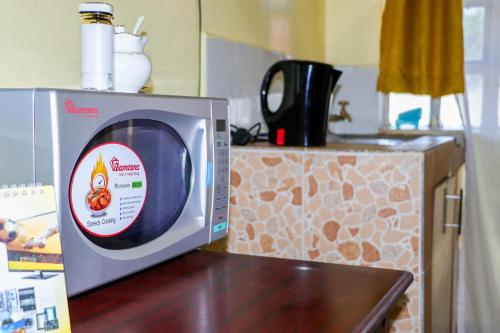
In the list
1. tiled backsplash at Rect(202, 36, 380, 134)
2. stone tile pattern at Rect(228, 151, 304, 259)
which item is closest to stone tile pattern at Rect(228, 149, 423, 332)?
stone tile pattern at Rect(228, 151, 304, 259)

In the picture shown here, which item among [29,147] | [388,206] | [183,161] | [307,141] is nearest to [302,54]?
[307,141]

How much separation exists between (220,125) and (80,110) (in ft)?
1.08

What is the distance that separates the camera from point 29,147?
0.69 m

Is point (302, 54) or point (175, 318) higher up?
point (302, 54)

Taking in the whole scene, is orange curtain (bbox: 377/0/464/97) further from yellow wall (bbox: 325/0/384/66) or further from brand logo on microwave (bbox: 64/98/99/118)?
brand logo on microwave (bbox: 64/98/99/118)

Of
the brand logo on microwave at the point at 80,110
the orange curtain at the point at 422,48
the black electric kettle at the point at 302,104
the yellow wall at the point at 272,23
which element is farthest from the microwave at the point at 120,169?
the orange curtain at the point at 422,48

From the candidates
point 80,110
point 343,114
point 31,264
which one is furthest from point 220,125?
point 343,114

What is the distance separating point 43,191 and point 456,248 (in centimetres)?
166

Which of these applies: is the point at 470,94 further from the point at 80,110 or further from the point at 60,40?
the point at 80,110

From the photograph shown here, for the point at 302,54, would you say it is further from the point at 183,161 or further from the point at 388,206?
the point at 183,161

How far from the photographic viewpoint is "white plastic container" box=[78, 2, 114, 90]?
869mm

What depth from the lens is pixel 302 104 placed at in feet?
5.04

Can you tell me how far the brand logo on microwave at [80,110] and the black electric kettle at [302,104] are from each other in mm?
838

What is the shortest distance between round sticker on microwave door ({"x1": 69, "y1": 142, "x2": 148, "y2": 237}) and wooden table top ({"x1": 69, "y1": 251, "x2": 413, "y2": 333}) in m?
0.10
